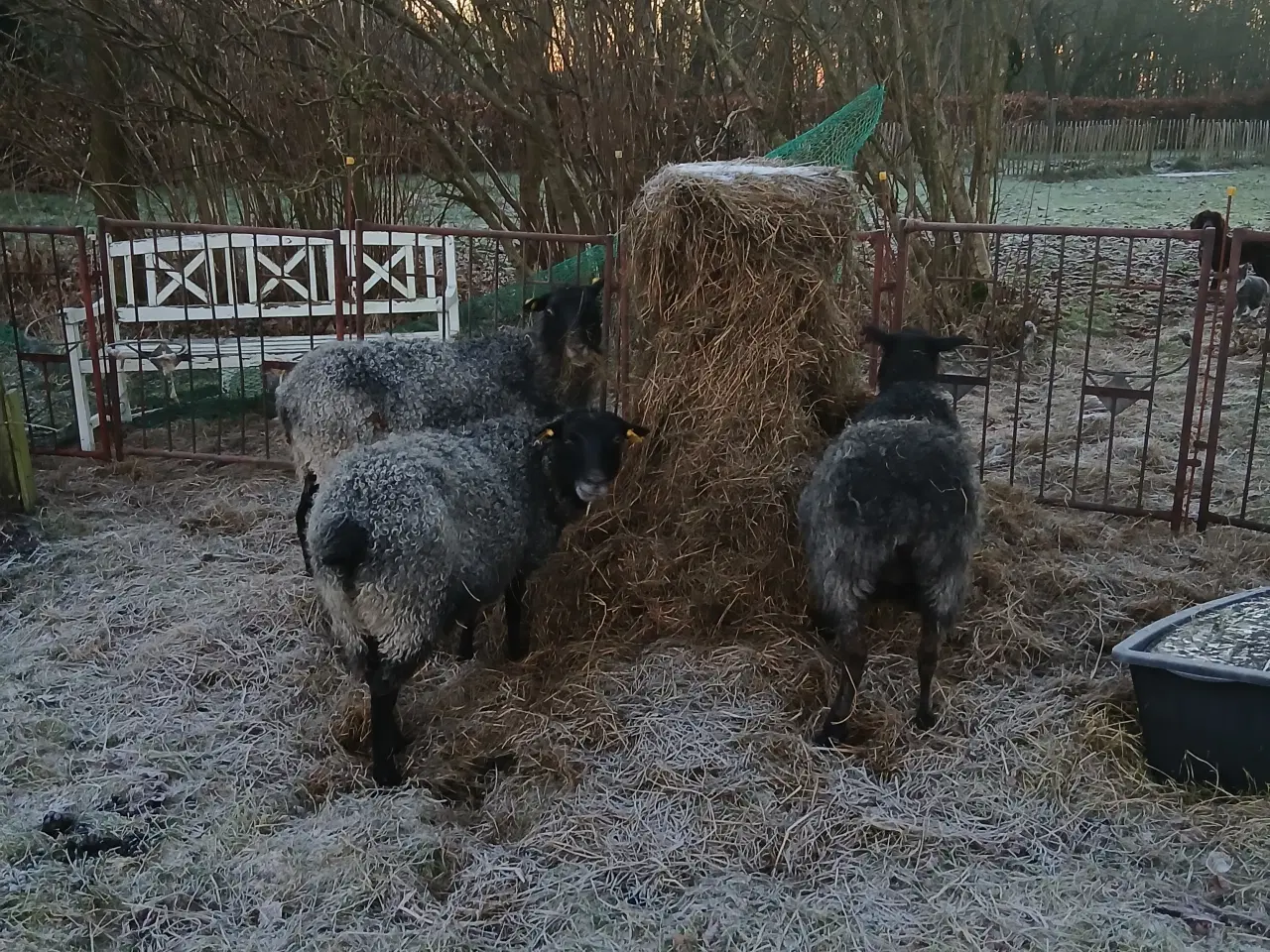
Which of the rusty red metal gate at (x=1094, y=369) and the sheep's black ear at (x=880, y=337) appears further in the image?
the rusty red metal gate at (x=1094, y=369)

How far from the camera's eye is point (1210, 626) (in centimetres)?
400

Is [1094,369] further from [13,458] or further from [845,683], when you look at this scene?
[13,458]

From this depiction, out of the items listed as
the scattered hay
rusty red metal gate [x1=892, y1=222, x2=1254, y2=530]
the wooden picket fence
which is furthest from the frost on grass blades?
the wooden picket fence

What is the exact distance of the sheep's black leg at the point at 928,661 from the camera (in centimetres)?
398

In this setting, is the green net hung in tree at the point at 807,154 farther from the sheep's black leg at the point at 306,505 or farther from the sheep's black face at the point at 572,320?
the sheep's black leg at the point at 306,505

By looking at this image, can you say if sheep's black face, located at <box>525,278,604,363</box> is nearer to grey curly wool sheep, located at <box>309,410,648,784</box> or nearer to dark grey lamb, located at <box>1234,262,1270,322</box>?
grey curly wool sheep, located at <box>309,410,648,784</box>

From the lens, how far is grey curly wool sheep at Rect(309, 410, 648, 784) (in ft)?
12.2

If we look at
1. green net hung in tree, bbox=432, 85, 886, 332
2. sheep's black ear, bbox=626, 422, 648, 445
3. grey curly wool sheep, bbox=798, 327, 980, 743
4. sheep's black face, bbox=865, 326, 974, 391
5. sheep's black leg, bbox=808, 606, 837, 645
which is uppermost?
green net hung in tree, bbox=432, 85, 886, 332

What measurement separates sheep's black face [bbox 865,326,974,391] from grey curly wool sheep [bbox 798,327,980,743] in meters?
0.64

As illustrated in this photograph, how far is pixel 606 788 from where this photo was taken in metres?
3.75

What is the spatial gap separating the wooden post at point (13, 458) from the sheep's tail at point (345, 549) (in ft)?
11.2

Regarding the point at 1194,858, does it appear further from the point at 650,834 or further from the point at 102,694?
the point at 102,694

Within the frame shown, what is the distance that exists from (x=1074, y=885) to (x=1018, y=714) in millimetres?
1028

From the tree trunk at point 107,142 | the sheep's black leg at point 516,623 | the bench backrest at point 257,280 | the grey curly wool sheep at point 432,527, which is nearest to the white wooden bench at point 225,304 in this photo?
the bench backrest at point 257,280
